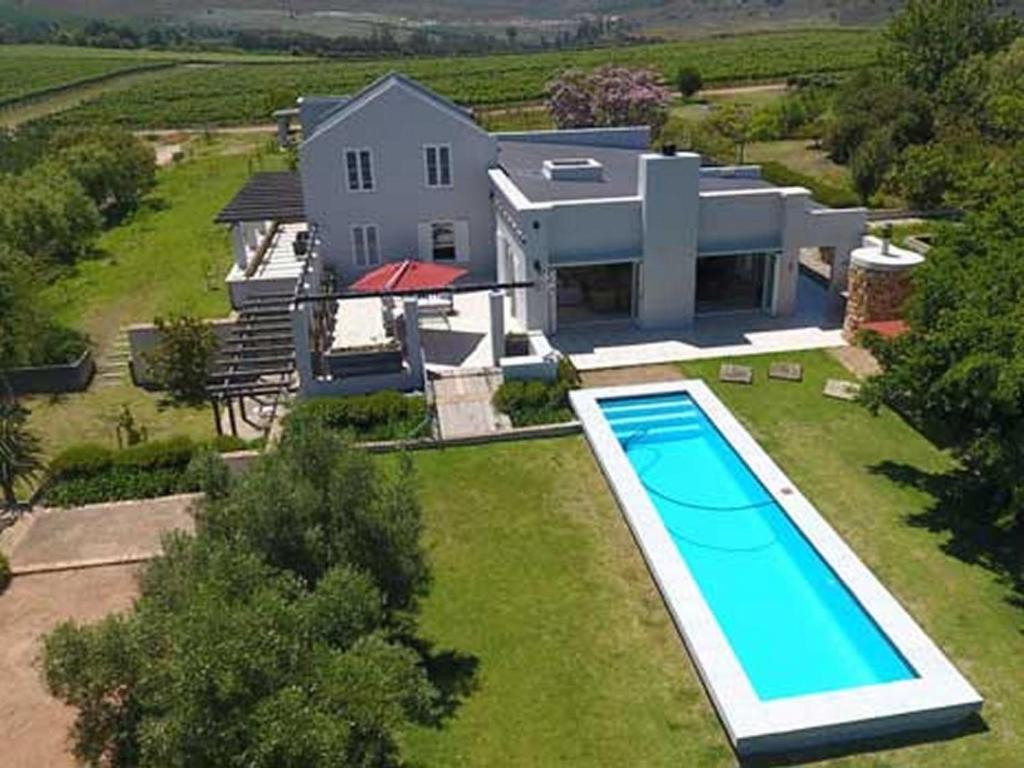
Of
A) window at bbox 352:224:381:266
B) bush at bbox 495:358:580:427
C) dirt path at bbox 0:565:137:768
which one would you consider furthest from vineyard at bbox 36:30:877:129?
dirt path at bbox 0:565:137:768

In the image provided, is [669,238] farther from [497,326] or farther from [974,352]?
[974,352]

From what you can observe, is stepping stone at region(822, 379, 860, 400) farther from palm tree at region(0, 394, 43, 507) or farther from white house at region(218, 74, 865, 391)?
palm tree at region(0, 394, 43, 507)

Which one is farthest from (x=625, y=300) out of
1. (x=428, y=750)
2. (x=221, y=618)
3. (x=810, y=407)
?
(x=221, y=618)

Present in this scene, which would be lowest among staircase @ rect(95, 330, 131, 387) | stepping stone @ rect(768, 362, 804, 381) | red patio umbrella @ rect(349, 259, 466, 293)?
staircase @ rect(95, 330, 131, 387)

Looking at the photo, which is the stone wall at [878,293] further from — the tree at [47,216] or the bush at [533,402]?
the tree at [47,216]

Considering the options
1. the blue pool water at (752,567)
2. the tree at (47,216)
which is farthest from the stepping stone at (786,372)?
the tree at (47,216)

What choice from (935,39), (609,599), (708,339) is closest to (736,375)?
(708,339)
